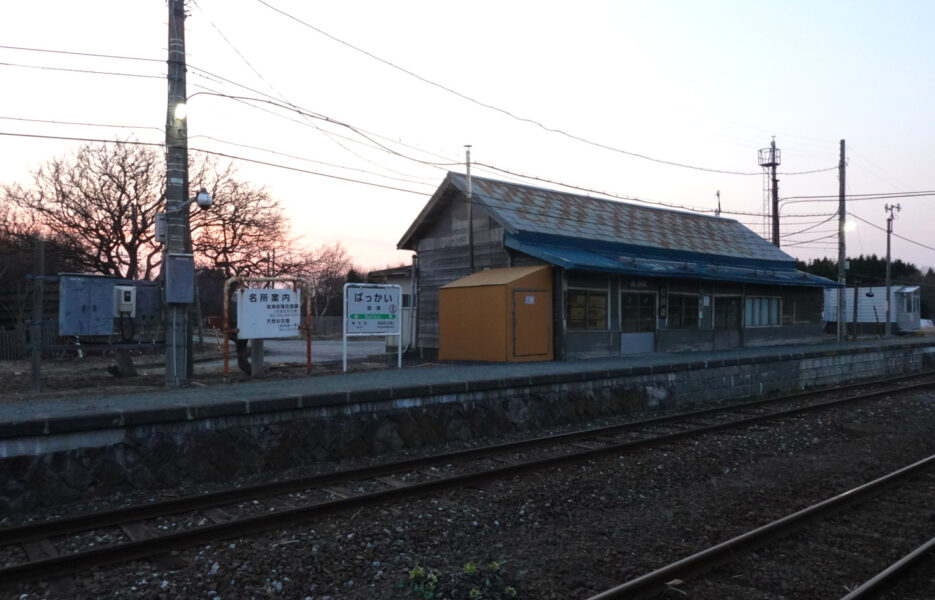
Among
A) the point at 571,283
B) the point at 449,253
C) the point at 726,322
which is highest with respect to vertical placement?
the point at 449,253

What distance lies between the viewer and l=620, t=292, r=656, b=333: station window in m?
21.2

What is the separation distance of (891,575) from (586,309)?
48.3ft

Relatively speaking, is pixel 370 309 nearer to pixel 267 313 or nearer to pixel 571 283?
pixel 267 313

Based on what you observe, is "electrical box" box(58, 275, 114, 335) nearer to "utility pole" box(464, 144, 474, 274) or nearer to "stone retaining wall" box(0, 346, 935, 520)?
"stone retaining wall" box(0, 346, 935, 520)

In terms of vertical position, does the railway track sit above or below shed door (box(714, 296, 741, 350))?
below

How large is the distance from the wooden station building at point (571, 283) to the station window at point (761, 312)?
0.04m

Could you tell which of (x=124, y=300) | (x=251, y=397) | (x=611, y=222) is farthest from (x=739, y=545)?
(x=611, y=222)

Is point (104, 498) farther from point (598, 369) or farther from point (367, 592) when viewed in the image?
point (598, 369)

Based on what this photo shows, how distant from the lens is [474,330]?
1886 cm

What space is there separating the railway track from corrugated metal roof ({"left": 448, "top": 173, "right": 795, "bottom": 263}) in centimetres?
1037

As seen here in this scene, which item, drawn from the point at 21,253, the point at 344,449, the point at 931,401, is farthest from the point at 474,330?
the point at 21,253

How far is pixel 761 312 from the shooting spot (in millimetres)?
27625

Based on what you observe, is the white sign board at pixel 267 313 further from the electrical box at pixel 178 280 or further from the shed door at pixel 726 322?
the shed door at pixel 726 322

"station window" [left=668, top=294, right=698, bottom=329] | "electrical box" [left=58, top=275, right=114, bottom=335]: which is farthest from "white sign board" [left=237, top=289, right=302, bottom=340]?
"station window" [left=668, top=294, right=698, bottom=329]
